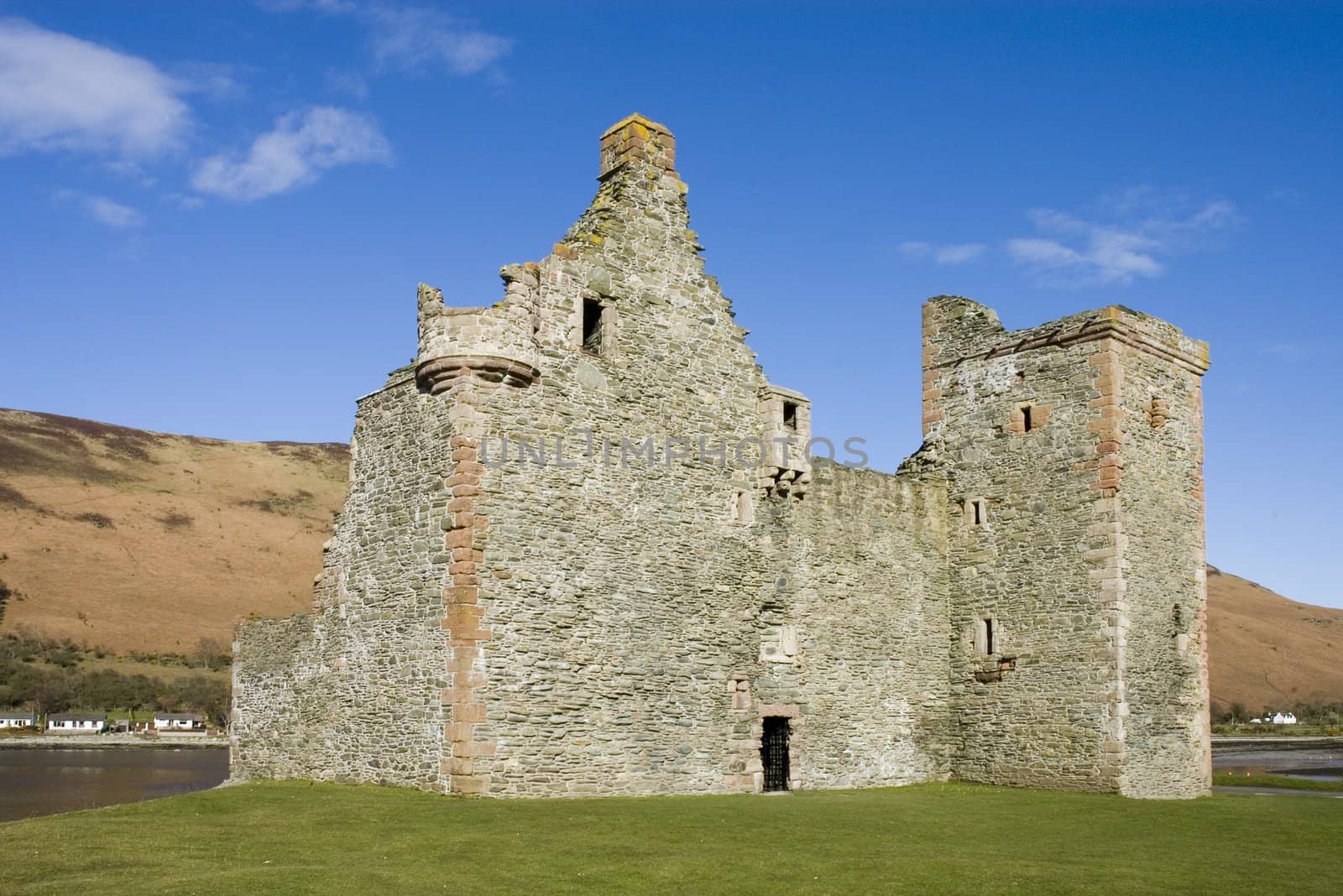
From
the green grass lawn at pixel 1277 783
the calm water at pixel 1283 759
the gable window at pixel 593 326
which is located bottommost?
the calm water at pixel 1283 759

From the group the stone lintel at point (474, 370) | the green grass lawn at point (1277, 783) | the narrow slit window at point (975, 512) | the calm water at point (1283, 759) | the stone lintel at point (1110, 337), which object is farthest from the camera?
the calm water at point (1283, 759)

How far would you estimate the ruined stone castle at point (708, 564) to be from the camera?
19.4 m

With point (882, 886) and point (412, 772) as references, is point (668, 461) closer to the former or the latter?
point (412, 772)

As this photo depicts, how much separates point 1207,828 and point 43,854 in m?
15.5

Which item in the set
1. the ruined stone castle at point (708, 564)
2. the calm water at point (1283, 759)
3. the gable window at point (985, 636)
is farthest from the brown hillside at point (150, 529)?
the gable window at point (985, 636)

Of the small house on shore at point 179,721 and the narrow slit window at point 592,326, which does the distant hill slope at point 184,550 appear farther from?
the narrow slit window at point 592,326

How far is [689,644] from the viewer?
21734 mm

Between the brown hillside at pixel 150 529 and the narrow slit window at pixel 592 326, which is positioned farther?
the brown hillside at pixel 150 529

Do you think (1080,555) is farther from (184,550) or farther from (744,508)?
(184,550)

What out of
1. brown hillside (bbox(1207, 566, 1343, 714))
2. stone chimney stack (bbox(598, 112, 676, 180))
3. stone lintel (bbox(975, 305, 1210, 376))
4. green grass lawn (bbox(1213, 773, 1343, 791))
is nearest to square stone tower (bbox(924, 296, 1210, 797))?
stone lintel (bbox(975, 305, 1210, 376))

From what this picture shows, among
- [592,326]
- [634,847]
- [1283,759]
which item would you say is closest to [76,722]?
[592,326]

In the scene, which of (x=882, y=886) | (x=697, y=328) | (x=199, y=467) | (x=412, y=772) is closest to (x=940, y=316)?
(x=697, y=328)

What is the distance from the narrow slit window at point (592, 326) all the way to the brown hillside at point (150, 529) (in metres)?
62.3

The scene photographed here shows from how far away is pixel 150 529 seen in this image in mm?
96312
